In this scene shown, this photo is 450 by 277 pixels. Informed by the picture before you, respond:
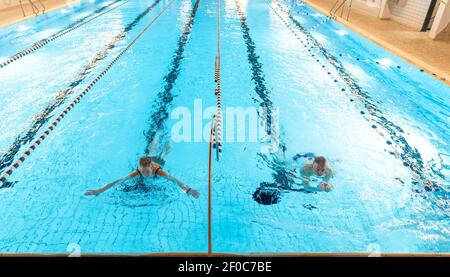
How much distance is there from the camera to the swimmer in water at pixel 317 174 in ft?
11.2

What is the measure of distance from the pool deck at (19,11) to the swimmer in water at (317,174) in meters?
10.2

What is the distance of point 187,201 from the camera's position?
3.30m

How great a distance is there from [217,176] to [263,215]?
0.84 meters

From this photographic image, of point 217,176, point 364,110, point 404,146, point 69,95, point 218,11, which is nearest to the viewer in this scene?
point 217,176

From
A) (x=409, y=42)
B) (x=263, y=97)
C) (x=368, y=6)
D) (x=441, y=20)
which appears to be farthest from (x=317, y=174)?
(x=368, y=6)

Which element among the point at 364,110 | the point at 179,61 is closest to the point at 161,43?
the point at 179,61

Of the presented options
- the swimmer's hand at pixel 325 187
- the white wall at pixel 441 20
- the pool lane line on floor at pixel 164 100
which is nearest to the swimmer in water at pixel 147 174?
the pool lane line on floor at pixel 164 100

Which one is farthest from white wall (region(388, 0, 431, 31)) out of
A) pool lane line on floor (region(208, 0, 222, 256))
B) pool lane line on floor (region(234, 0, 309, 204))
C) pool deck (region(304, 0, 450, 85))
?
pool lane line on floor (region(208, 0, 222, 256))

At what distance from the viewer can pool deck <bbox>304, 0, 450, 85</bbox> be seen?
242 inches

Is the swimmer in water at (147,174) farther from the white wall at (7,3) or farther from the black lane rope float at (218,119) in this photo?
the white wall at (7,3)

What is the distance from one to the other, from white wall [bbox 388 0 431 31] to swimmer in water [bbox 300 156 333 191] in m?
7.89

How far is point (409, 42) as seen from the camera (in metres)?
7.68

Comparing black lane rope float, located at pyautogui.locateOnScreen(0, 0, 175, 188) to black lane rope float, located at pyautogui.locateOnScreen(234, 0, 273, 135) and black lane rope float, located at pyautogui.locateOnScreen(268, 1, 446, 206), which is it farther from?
black lane rope float, located at pyautogui.locateOnScreen(268, 1, 446, 206)

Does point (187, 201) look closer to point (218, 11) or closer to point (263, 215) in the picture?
point (263, 215)
